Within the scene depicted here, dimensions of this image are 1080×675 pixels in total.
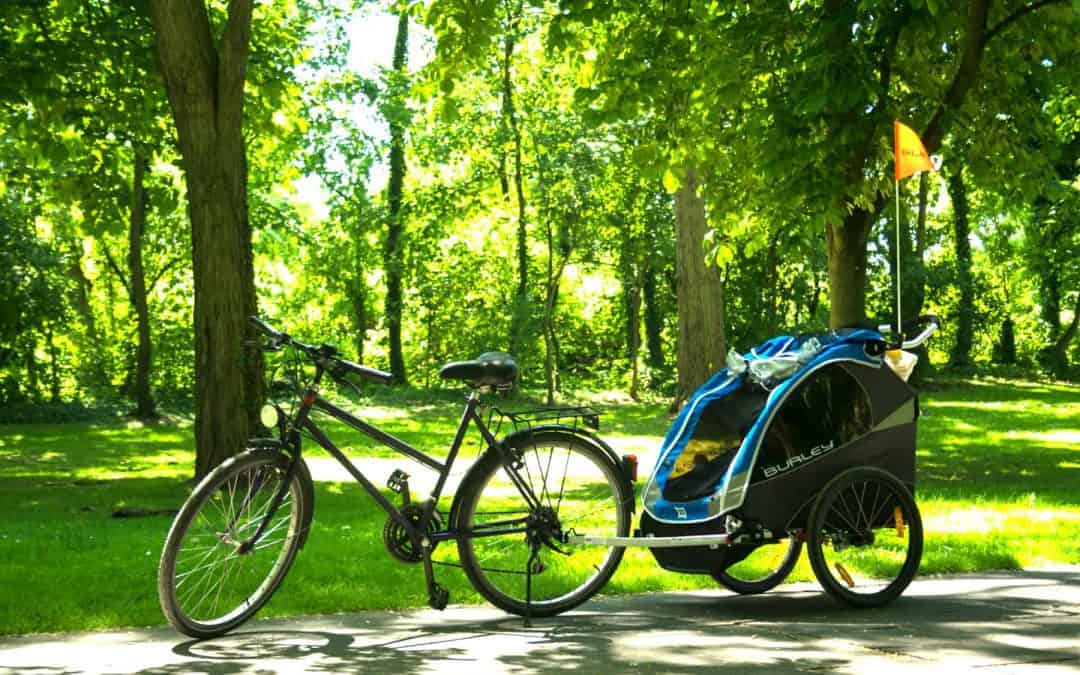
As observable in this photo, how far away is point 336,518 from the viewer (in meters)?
10.9

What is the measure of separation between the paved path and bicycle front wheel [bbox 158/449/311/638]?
0.48 ft

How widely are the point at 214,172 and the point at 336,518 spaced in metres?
3.27

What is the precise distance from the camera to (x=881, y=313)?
1351 inches

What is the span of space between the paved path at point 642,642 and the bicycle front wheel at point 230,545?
148 mm

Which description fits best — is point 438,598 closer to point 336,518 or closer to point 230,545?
point 230,545

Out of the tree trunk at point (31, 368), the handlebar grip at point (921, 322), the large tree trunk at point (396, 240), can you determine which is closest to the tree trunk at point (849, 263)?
the handlebar grip at point (921, 322)

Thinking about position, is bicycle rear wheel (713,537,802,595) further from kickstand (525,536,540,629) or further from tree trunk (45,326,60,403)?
tree trunk (45,326,60,403)

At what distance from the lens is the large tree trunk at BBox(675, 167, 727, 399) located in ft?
61.1

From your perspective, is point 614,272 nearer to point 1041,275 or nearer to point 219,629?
point 1041,275

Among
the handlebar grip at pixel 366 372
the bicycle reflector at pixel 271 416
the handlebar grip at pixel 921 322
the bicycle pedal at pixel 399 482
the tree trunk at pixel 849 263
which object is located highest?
the tree trunk at pixel 849 263

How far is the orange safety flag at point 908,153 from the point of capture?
24.5 ft

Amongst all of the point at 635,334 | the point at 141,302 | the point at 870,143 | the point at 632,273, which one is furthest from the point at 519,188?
the point at 870,143

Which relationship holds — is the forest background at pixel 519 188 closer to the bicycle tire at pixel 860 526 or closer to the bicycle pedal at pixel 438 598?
the bicycle tire at pixel 860 526

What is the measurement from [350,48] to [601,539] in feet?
86.0
